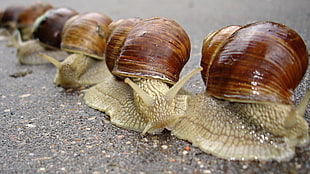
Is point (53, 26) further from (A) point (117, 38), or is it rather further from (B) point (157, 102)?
(B) point (157, 102)

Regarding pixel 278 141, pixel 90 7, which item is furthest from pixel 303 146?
pixel 90 7

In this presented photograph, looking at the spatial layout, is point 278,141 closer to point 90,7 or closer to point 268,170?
point 268,170

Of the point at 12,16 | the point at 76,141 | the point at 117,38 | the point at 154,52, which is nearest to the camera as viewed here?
the point at 76,141

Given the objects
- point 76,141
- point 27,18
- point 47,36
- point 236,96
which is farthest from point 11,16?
point 236,96

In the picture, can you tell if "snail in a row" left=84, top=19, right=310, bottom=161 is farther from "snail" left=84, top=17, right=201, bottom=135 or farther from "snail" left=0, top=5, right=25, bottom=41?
"snail" left=0, top=5, right=25, bottom=41

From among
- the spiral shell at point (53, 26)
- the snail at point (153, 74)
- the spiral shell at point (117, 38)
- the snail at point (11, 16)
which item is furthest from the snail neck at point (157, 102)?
the snail at point (11, 16)

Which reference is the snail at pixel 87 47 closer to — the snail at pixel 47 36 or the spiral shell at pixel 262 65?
the snail at pixel 47 36

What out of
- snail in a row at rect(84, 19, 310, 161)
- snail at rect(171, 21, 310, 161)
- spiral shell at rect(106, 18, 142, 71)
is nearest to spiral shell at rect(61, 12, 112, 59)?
spiral shell at rect(106, 18, 142, 71)
